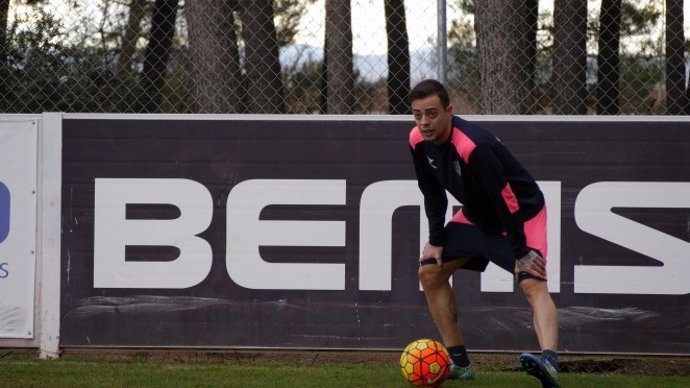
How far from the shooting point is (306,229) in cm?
744

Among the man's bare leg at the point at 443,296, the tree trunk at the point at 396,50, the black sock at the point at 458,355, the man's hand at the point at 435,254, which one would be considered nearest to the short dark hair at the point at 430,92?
the man's hand at the point at 435,254

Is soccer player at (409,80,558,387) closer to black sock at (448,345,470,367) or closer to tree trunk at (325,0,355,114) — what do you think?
black sock at (448,345,470,367)

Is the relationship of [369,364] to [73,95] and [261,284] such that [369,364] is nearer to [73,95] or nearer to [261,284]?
[261,284]

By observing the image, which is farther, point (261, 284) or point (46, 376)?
point (261, 284)

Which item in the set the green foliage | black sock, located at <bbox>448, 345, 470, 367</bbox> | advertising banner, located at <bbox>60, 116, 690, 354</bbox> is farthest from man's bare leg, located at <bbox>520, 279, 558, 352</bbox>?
the green foliage

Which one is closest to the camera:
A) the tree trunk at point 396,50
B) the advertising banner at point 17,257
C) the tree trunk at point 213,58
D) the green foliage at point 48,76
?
the advertising banner at point 17,257

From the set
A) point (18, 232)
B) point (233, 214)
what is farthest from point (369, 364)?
point (18, 232)

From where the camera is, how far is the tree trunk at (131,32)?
12.6 m

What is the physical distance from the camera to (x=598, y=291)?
7.31m

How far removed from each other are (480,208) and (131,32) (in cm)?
984

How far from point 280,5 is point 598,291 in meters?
10.7

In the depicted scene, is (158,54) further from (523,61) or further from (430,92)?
(430,92)

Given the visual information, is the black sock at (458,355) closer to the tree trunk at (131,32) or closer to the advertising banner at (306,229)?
the advertising banner at (306,229)

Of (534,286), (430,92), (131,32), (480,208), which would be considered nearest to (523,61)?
(480,208)
